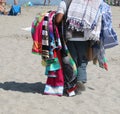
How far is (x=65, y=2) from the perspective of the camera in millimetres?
6102

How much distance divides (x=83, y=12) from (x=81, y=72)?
100 centimetres

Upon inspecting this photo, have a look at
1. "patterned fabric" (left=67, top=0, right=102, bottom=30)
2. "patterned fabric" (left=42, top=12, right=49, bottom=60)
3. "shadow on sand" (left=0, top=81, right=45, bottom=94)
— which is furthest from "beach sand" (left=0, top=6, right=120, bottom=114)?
"patterned fabric" (left=67, top=0, right=102, bottom=30)

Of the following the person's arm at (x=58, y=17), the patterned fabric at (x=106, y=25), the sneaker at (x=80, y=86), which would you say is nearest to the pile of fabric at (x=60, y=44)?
the patterned fabric at (x=106, y=25)

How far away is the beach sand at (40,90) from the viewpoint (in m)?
5.77

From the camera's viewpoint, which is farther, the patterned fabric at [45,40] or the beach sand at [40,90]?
the patterned fabric at [45,40]

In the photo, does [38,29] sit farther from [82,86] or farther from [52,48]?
[82,86]

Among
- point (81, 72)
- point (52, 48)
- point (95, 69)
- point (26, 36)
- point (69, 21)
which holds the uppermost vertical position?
point (69, 21)

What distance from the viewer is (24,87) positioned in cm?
690

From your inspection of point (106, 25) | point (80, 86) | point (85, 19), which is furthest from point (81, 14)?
point (80, 86)

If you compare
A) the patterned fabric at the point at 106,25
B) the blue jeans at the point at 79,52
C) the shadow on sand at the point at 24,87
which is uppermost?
the patterned fabric at the point at 106,25

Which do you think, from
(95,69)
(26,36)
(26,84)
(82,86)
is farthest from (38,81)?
(26,36)

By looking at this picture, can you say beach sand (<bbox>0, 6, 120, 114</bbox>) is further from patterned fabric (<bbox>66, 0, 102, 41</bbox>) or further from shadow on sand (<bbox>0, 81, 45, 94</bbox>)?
patterned fabric (<bbox>66, 0, 102, 41</bbox>)

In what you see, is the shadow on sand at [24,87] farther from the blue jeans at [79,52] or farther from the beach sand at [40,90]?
the blue jeans at [79,52]

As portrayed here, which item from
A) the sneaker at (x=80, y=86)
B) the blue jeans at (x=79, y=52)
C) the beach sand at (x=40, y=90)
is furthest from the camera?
the sneaker at (x=80, y=86)
